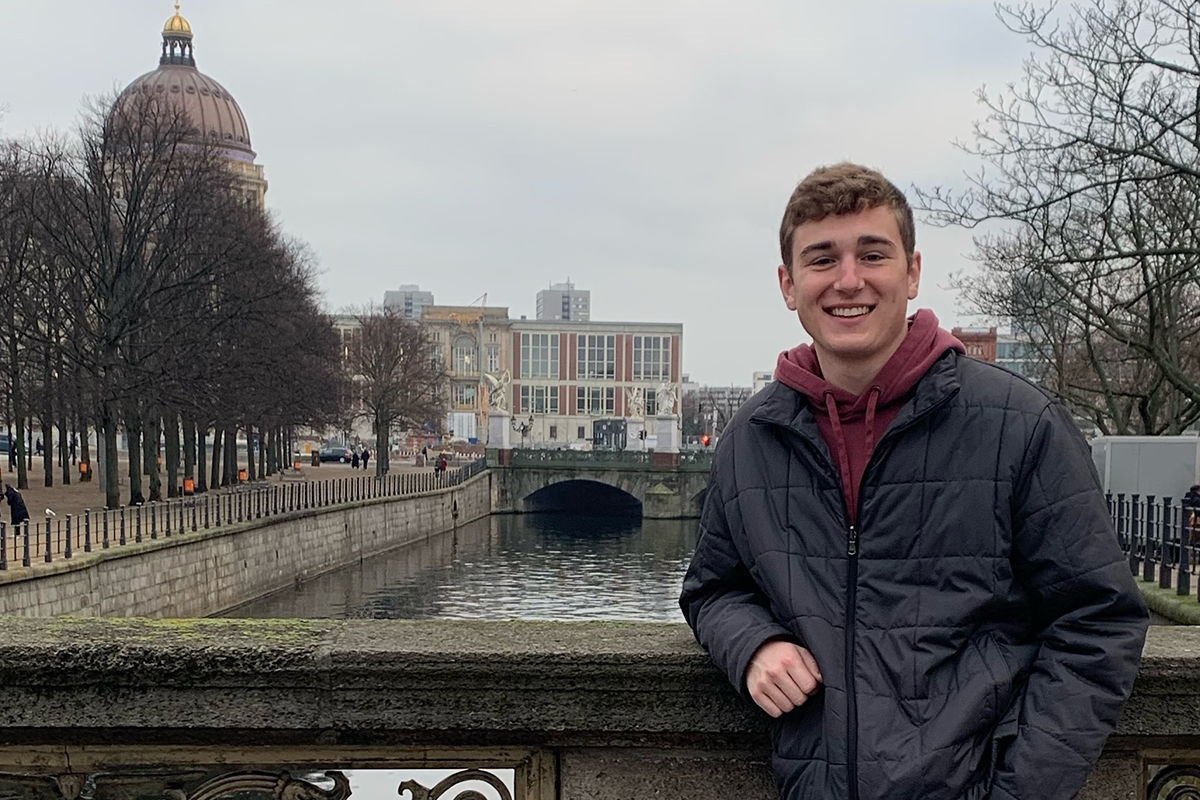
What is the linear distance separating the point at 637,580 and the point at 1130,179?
938 inches

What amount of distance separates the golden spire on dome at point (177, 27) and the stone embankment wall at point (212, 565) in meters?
59.3

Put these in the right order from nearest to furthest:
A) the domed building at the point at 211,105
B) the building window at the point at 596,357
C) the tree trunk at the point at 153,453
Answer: the tree trunk at the point at 153,453 < the domed building at the point at 211,105 < the building window at the point at 596,357

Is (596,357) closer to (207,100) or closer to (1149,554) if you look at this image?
(207,100)

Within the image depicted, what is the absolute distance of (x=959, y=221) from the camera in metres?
18.9

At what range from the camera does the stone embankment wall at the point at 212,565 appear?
66.3 feet

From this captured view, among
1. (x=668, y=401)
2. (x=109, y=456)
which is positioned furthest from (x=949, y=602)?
(x=668, y=401)

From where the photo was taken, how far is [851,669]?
2301 millimetres

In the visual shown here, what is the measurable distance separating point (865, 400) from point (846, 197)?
0.40 metres

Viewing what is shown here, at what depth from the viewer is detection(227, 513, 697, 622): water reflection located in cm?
3016

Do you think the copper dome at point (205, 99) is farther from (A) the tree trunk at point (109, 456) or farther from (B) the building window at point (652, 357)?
(A) the tree trunk at point (109, 456)

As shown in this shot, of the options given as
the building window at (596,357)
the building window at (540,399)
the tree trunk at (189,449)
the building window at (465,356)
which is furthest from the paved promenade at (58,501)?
the building window at (596,357)

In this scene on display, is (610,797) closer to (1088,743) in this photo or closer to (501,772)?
(501,772)

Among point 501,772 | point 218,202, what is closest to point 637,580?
point 218,202

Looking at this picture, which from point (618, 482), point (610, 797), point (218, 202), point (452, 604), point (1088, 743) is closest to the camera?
point (1088, 743)
